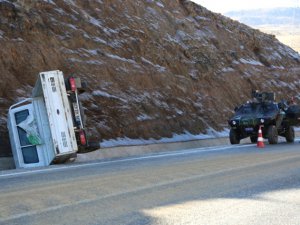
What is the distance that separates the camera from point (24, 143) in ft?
47.2

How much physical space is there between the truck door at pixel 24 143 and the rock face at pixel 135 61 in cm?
189

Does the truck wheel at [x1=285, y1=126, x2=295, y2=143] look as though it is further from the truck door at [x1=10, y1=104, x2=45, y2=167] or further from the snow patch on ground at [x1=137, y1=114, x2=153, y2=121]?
the truck door at [x1=10, y1=104, x2=45, y2=167]

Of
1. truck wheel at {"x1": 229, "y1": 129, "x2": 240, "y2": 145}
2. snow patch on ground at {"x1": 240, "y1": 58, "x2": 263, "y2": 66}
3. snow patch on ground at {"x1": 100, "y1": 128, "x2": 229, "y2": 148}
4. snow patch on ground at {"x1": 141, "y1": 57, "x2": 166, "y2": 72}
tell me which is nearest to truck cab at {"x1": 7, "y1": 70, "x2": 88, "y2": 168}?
snow patch on ground at {"x1": 100, "y1": 128, "x2": 229, "y2": 148}

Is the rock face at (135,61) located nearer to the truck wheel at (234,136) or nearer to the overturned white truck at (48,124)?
the overturned white truck at (48,124)

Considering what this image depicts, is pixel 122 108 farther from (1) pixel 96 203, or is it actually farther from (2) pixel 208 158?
(1) pixel 96 203

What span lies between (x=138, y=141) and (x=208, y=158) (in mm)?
7798

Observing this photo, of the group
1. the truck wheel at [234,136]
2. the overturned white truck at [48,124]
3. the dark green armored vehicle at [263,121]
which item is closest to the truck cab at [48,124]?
the overturned white truck at [48,124]

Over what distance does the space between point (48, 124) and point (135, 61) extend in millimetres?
13884

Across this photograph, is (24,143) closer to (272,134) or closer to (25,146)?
(25,146)

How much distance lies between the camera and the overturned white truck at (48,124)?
13.7 metres

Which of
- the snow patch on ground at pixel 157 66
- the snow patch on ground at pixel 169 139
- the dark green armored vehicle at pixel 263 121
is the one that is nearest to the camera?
the snow patch on ground at pixel 169 139

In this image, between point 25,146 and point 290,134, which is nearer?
point 25,146

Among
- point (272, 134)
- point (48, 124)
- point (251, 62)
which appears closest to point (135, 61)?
point (272, 134)

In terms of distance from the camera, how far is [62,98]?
1388 cm
